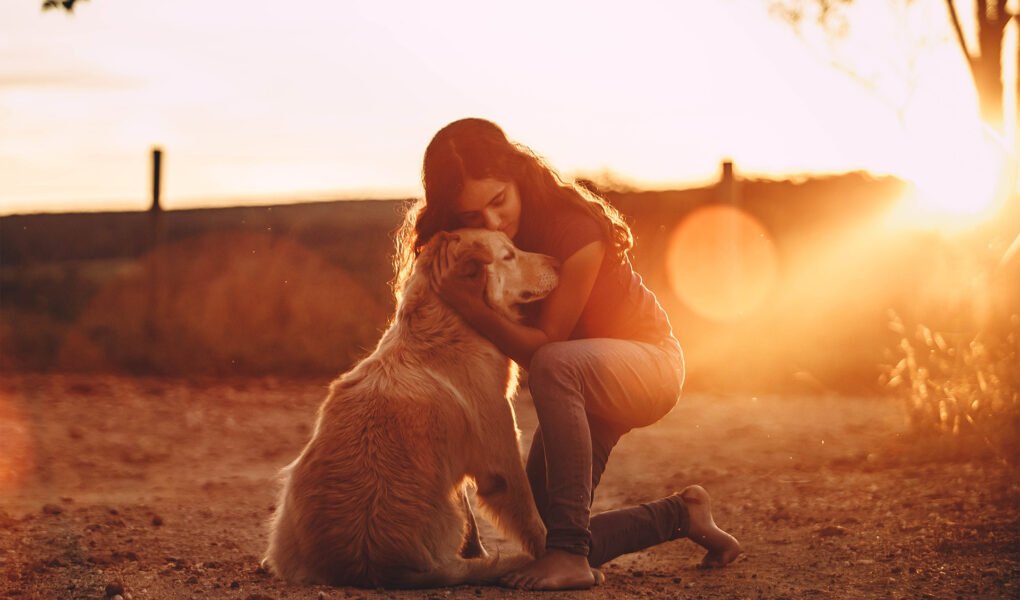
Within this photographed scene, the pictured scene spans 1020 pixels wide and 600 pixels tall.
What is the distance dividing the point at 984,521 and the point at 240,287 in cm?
902

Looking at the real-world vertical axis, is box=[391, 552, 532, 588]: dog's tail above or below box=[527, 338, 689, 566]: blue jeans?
below

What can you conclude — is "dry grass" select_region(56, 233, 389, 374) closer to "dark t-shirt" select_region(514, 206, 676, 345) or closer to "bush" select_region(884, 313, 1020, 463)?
"bush" select_region(884, 313, 1020, 463)

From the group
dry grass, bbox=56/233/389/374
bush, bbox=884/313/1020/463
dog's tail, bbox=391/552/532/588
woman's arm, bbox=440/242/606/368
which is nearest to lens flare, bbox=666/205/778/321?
dry grass, bbox=56/233/389/374

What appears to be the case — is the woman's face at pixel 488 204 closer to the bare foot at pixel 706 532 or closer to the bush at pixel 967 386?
the bare foot at pixel 706 532

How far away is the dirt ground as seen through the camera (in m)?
3.72

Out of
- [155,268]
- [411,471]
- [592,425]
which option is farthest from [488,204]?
[155,268]

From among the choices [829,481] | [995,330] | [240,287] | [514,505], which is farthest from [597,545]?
[240,287]

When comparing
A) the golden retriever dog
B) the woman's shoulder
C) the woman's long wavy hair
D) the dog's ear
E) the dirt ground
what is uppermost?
the woman's long wavy hair

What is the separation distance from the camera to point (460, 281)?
384 cm

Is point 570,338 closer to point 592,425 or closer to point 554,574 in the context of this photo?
point 592,425

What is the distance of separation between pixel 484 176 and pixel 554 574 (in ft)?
4.93

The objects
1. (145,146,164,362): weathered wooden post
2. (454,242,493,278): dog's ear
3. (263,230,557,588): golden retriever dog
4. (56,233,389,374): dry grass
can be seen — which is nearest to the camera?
(263,230,557,588): golden retriever dog

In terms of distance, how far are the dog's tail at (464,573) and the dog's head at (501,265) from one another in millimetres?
934

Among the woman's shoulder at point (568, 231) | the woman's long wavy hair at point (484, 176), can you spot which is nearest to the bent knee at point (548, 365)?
the woman's shoulder at point (568, 231)
